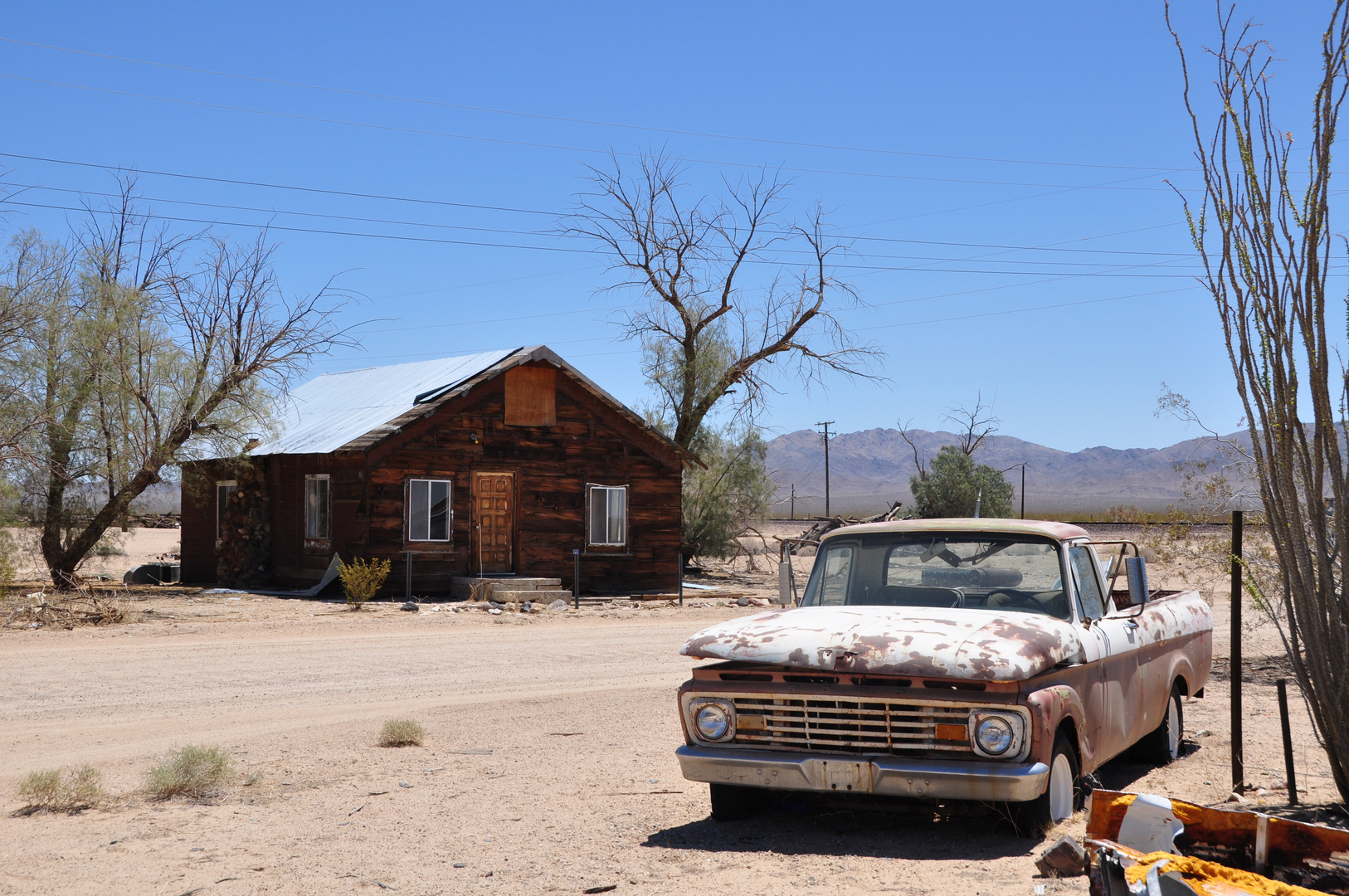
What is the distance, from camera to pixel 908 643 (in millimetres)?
5809

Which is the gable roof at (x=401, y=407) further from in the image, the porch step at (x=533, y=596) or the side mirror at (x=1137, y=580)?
the side mirror at (x=1137, y=580)

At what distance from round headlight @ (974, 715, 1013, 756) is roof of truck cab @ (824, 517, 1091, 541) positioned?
1.57 metres

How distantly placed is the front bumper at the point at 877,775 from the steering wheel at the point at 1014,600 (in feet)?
4.33

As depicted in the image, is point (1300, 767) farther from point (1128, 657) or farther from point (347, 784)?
point (347, 784)

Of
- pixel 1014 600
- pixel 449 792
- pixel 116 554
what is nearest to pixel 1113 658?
pixel 1014 600

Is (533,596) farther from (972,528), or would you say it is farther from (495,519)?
(972,528)

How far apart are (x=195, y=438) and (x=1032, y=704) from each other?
2158 cm

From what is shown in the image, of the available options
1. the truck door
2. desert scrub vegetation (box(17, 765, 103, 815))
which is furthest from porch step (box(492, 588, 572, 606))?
the truck door

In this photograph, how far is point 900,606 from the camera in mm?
6867

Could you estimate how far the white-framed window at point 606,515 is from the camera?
2712 cm

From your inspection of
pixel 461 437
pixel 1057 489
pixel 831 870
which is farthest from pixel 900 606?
pixel 1057 489

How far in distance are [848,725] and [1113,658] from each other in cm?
195

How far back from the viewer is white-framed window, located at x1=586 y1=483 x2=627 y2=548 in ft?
89.0

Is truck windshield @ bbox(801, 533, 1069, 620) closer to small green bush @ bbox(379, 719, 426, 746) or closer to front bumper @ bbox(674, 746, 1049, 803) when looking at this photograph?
front bumper @ bbox(674, 746, 1049, 803)
